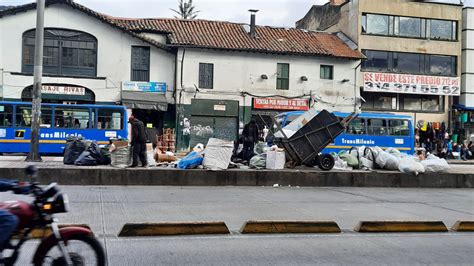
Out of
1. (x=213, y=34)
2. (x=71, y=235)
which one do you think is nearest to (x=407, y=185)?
(x=71, y=235)

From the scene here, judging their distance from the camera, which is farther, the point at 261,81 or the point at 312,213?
the point at 261,81

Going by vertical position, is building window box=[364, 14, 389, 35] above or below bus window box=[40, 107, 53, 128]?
above

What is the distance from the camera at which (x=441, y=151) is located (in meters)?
36.7

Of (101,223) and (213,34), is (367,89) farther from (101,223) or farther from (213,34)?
(101,223)

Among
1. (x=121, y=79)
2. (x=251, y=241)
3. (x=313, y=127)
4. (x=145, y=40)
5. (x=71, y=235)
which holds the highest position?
(x=145, y=40)

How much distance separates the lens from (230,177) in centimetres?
1555

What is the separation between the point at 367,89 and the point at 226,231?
3201 cm

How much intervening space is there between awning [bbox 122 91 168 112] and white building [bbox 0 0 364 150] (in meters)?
0.07

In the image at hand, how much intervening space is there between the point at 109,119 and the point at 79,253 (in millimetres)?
21164

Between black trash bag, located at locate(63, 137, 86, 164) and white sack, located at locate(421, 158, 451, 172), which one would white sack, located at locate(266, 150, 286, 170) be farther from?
black trash bag, located at locate(63, 137, 86, 164)

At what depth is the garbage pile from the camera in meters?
17.3

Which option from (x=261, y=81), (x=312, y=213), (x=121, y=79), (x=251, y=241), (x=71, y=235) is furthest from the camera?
(x=261, y=81)

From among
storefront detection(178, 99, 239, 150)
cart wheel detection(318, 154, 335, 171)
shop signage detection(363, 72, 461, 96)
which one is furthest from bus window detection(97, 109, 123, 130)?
shop signage detection(363, 72, 461, 96)

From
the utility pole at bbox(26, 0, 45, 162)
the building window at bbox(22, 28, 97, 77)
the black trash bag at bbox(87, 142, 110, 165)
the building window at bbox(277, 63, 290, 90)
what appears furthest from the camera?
the building window at bbox(277, 63, 290, 90)
